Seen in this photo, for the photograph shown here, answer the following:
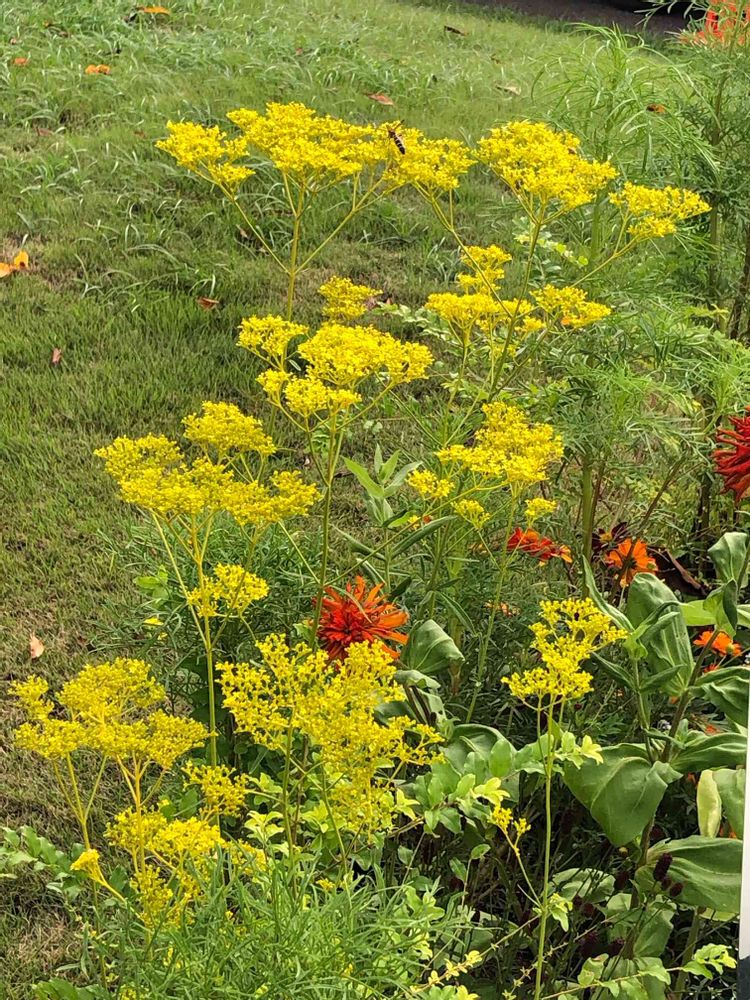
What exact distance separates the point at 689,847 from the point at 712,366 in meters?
1.06

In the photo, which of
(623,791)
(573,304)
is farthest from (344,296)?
(623,791)

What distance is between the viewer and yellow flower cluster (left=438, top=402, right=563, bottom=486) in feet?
4.96

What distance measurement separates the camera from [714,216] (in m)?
2.59

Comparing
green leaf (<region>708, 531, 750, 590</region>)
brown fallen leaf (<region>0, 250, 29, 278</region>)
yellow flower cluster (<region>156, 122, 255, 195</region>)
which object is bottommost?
brown fallen leaf (<region>0, 250, 29, 278</region>)

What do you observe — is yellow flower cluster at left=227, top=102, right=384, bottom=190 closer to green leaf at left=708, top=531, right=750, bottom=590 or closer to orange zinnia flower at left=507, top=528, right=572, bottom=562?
orange zinnia flower at left=507, top=528, right=572, bottom=562

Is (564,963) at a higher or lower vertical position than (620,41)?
lower

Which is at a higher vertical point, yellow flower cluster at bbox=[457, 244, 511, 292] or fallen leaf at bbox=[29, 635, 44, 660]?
yellow flower cluster at bbox=[457, 244, 511, 292]

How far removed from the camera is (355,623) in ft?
5.72

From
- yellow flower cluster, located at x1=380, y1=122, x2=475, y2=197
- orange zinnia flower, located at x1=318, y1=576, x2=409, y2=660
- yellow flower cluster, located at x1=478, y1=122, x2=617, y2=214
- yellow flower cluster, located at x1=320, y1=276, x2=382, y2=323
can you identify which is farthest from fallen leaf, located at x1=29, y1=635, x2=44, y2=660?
yellow flower cluster, located at x1=478, y1=122, x2=617, y2=214

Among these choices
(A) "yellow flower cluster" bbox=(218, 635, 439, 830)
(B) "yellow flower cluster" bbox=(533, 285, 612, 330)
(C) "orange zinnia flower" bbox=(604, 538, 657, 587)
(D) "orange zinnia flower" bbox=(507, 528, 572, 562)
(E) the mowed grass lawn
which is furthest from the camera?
(E) the mowed grass lawn

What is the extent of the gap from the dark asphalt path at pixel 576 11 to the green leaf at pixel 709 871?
6799mm

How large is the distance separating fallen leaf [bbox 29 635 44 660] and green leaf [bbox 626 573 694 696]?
1.35 m

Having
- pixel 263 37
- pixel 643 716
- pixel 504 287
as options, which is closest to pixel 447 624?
pixel 643 716

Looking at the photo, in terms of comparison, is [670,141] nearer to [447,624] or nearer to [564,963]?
[447,624]
